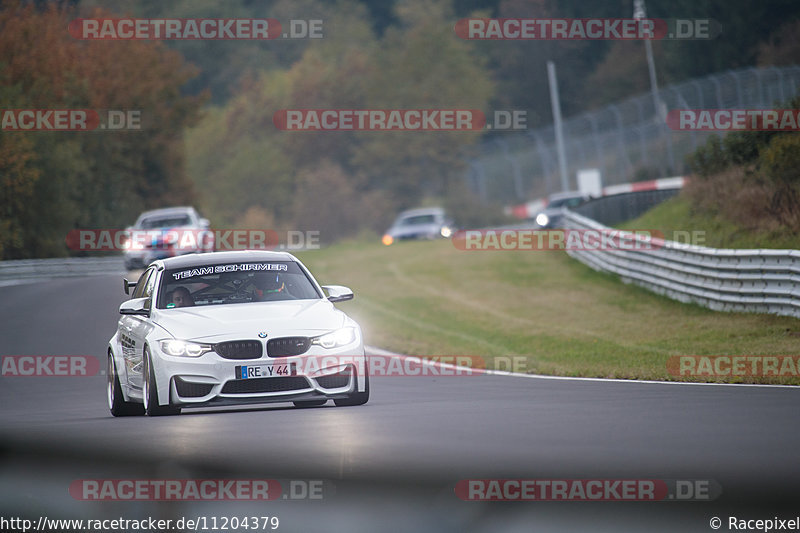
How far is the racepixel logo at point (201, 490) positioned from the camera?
26.3 ft

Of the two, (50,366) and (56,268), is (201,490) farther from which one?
(56,268)

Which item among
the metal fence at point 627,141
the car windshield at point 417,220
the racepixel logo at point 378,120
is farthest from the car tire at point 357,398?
the racepixel logo at point 378,120

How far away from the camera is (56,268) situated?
40.7 metres

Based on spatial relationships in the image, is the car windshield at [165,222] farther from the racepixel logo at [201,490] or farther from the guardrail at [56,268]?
the racepixel logo at [201,490]

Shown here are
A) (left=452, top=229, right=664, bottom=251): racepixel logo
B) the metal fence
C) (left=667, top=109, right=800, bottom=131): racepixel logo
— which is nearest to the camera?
(left=452, top=229, right=664, bottom=251): racepixel logo

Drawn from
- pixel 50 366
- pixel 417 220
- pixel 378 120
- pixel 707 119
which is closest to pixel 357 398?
pixel 50 366

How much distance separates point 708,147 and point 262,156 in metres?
68.7

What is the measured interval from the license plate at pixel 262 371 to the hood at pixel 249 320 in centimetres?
26

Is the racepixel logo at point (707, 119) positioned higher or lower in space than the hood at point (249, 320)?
higher

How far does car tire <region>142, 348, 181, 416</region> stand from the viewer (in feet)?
40.2

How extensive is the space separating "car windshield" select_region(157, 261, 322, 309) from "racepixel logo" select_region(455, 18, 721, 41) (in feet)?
247

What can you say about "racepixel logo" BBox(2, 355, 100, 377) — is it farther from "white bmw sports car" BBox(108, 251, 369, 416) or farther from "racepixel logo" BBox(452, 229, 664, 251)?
"racepixel logo" BBox(452, 229, 664, 251)

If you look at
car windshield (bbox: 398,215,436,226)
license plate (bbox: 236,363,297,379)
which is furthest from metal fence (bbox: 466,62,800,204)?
license plate (bbox: 236,363,297,379)

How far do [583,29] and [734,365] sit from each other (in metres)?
102
